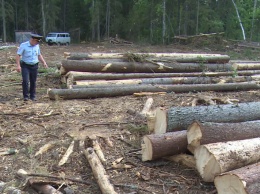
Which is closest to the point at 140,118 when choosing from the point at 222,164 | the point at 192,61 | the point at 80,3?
the point at 222,164

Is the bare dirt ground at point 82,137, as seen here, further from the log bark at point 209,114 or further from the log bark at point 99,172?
the log bark at point 209,114

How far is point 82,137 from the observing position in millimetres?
5320

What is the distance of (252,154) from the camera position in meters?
4.01

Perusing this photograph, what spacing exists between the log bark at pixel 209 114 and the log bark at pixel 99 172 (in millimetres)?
1221

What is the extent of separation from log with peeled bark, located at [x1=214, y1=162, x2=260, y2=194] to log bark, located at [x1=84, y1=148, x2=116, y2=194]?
123 centimetres

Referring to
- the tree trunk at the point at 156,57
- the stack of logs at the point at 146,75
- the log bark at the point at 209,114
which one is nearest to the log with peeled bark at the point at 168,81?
the stack of logs at the point at 146,75

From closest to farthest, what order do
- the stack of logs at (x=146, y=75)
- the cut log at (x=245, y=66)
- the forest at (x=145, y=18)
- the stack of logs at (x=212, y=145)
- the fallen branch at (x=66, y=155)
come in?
the stack of logs at (x=212, y=145) → the fallen branch at (x=66, y=155) → the stack of logs at (x=146, y=75) → the cut log at (x=245, y=66) → the forest at (x=145, y=18)

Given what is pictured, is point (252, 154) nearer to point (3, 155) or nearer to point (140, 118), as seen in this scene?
point (140, 118)

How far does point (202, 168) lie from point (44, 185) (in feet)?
6.31

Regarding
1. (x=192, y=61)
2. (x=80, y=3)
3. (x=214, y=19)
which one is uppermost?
(x=80, y=3)

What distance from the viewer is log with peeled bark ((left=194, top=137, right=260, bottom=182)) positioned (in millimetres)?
3783

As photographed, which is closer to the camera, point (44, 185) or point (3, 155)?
point (44, 185)

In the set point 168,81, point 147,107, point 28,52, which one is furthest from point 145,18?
point 147,107

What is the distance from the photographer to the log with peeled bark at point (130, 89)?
798cm
